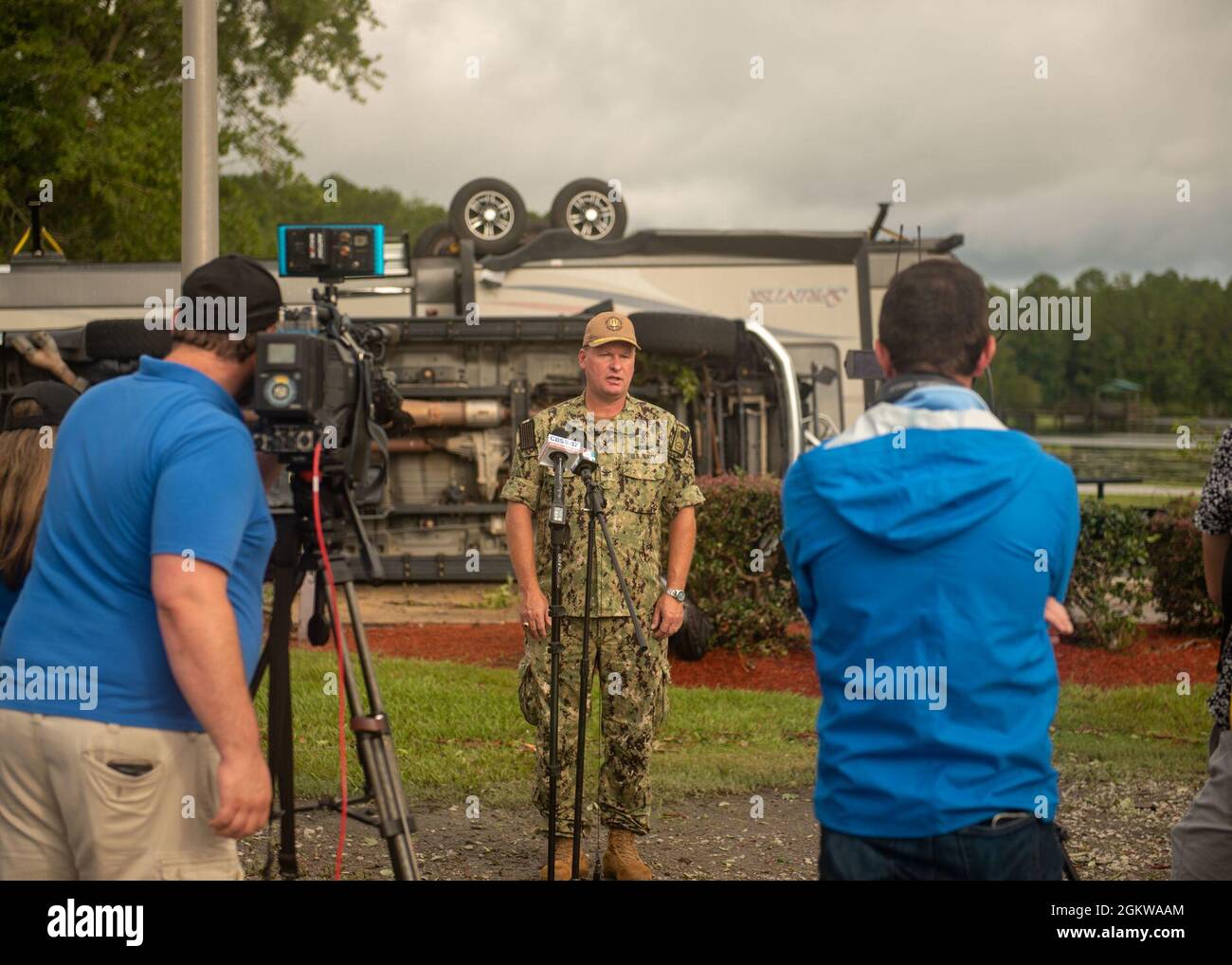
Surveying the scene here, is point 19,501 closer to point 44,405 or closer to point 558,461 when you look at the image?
point 44,405

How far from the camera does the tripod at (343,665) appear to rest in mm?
3652

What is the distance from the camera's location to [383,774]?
145 inches

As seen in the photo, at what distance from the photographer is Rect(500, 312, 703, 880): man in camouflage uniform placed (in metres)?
5.71

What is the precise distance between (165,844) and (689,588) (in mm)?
8195

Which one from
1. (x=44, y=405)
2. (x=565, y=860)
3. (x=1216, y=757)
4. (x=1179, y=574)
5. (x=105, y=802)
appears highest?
(x=44, y=405)

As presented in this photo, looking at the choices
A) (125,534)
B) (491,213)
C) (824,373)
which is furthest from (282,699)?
(491,213)

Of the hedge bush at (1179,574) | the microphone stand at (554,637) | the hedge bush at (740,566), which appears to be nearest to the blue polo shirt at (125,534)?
the microphone stand at (554,637)

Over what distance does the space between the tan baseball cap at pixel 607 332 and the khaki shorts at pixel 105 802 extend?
2922 millimetres

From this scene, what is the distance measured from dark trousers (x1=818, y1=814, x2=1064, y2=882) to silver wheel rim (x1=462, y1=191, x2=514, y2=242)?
1427 cm

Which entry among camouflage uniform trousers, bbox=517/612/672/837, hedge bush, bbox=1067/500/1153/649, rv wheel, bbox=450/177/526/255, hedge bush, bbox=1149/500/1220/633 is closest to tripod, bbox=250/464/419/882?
camouflage uniform trousers, bbox=517/612/672/837

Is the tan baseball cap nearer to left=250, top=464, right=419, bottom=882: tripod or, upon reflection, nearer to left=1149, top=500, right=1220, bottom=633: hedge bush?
left=250, top=464, right=419, bottom=882: tripod

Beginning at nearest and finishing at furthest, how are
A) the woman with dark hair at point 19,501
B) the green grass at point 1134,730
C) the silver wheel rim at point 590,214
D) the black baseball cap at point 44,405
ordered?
the woman with dark hair at point 19,501 → the black baseball cap at point 44,405 → the green grass at point 1134,730 → the silver wheel rim at point 590,214

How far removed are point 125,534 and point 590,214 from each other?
14.7 m

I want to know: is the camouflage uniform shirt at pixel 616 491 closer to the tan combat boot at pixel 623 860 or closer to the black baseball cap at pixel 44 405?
the tan combat boot at pixel 623 860
